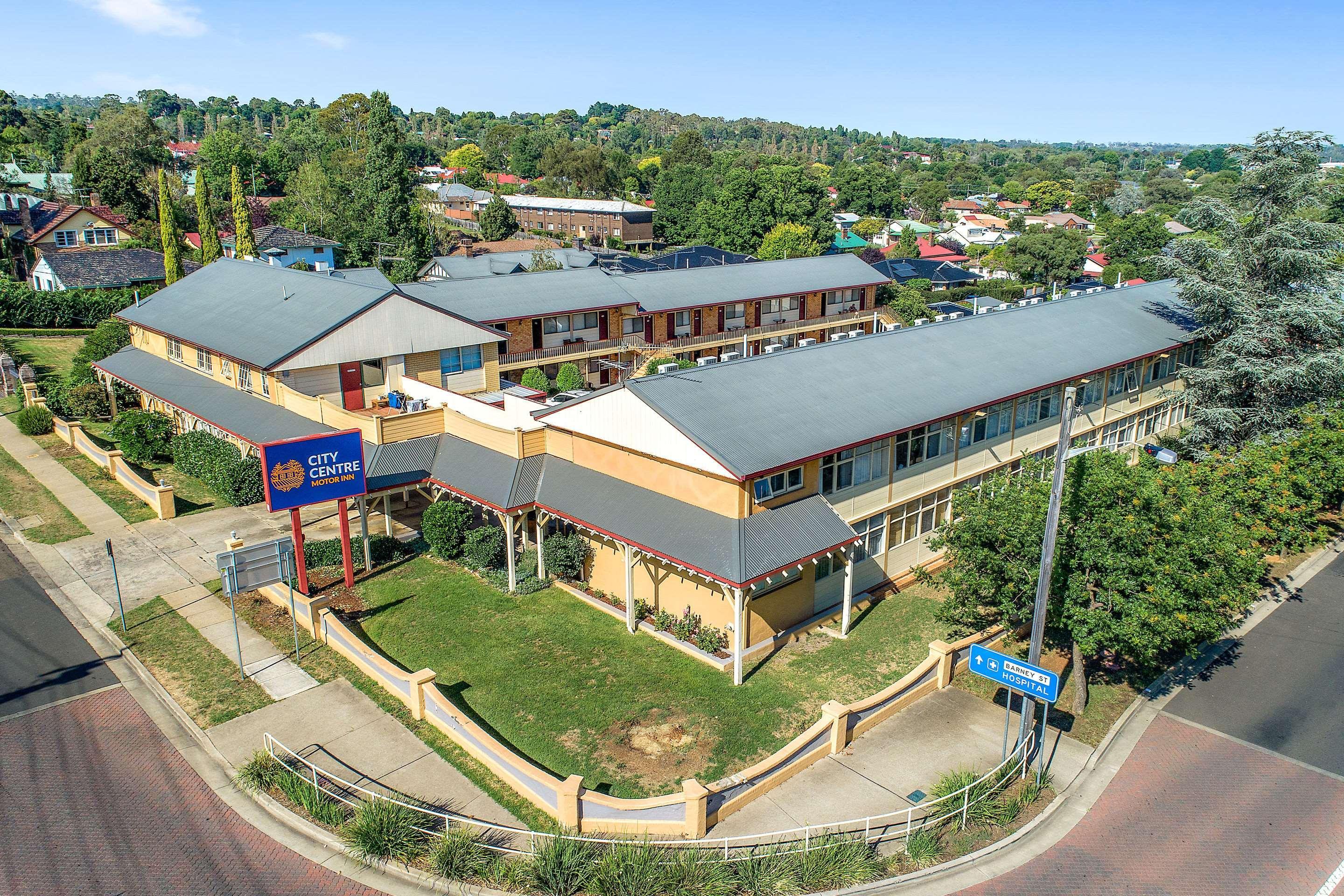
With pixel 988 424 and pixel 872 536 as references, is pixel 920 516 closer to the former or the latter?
pixel 872 536

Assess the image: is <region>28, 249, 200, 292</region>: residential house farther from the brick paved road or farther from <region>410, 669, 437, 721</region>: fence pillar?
<region>410, 669, 437, 721</region>: fence pillar

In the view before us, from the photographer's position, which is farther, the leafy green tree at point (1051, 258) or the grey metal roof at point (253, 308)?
the leafy green tree at point (1051, 258)

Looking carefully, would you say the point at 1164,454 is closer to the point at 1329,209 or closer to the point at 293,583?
the point at 293,583

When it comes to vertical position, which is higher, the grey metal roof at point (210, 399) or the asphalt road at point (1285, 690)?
the grey metal roof at point (210, 399)

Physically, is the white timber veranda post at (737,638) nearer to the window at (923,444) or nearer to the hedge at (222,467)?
the window at (923,444)

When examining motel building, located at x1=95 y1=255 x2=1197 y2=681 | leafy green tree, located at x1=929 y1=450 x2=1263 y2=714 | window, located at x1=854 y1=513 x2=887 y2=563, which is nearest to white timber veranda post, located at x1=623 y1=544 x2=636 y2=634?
motel building, located at x1=95 y1=255 x2=1197 y2=681

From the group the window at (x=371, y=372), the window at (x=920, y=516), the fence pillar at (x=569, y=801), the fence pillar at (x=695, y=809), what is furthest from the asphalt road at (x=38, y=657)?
the window at (x=920, y=516)

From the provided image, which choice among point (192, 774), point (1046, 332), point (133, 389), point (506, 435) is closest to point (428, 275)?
point (133, 389)
